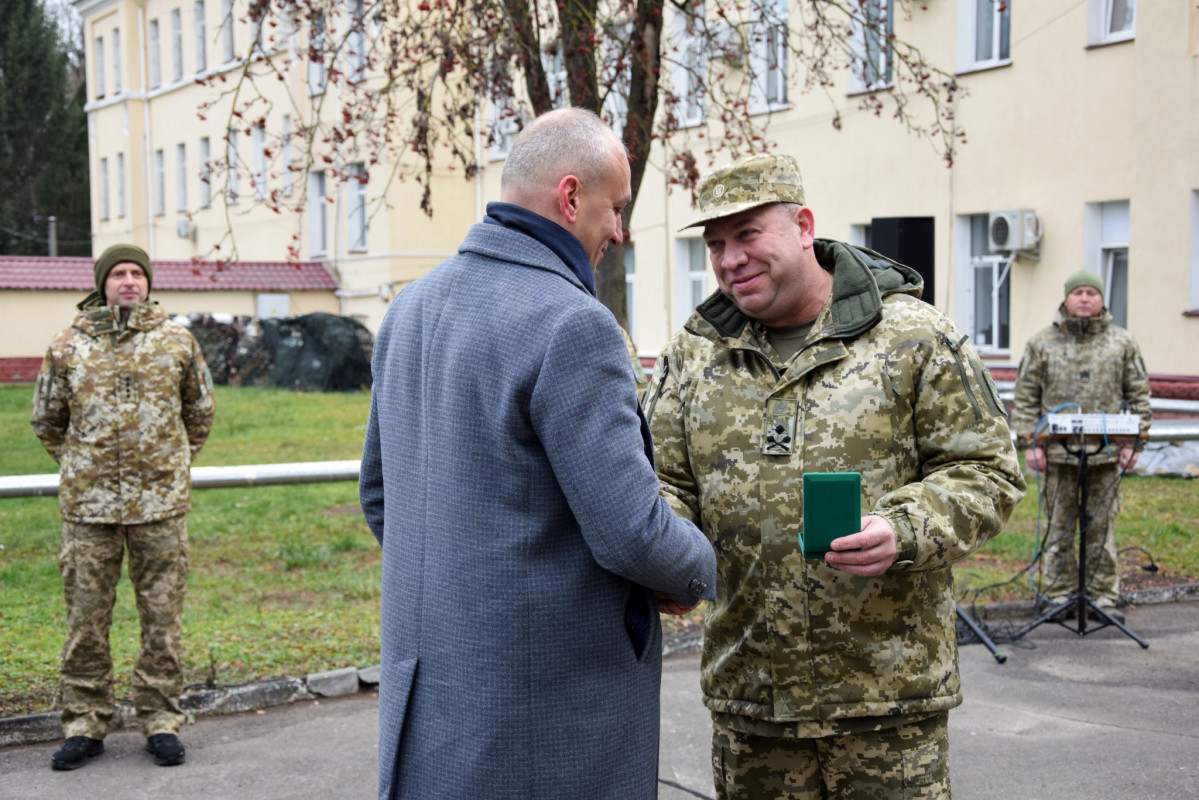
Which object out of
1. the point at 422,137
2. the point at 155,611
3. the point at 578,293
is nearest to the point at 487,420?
the point at 578,293

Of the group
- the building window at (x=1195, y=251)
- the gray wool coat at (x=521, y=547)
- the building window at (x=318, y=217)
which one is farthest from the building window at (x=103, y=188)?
the gray wool coat at (x=521, y=547)

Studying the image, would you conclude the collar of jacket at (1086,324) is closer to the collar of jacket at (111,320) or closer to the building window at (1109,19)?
the collar of jacket at (111,320)

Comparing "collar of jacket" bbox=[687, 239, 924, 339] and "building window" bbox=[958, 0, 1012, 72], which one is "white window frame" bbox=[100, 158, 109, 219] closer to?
"building window" bbox=[958, 0, 1012, 72]

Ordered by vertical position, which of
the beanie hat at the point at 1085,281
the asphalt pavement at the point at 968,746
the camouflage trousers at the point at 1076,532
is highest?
the beanie hat at the point at 1085,281

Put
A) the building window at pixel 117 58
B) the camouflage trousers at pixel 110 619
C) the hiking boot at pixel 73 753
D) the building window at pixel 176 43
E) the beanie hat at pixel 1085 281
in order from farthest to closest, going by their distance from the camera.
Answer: the building window at pixel 117 58
the building window at pixel 176 43
the beanie hat at pixel 1085 281
the camouflage trousers at pixel 110 619
the hiking boot at pixel 73 753

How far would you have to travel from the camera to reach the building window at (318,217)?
3192 centimetres

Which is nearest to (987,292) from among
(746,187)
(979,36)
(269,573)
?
(979,36)

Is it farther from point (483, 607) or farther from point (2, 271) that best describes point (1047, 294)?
point (2, 271)

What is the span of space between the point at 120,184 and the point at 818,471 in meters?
41.6

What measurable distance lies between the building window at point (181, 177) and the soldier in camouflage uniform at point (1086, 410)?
33178mm

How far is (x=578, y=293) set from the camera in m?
2.47

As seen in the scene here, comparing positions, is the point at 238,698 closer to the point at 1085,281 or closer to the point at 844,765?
the point at 844,765

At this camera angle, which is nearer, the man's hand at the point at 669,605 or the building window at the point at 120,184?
the man's hand at the point at 669,605

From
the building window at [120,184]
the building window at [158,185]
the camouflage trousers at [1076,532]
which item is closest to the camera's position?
the camouflage trousers at [1076,532]
